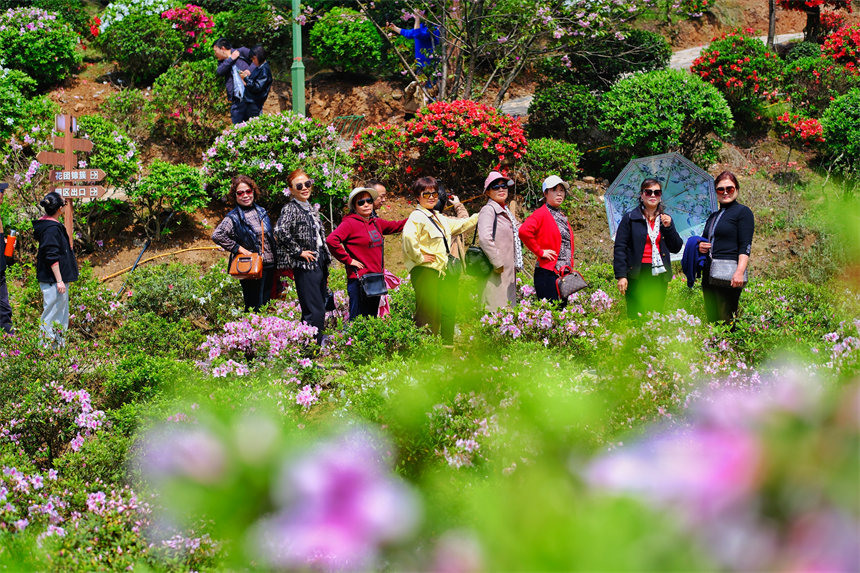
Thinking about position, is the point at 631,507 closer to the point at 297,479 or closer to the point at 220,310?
the point at 297,479

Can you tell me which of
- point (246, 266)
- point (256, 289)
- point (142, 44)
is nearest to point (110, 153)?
point (256, 289)

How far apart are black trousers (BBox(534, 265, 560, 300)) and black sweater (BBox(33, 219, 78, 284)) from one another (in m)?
3.77

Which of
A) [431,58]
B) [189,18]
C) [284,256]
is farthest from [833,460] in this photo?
[189,18]

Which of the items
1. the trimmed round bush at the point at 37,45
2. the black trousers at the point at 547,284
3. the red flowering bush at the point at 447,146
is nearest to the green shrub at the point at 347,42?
the red flowering bush at the point at 447,146

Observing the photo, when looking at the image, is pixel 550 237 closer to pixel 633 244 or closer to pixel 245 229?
pixel 633 244

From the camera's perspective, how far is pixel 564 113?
11.0 metres

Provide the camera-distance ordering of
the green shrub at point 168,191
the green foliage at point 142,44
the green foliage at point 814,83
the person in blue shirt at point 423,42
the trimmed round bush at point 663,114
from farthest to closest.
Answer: the green foliage at point 142,44
the green foliage at point 814,83
the person in blue shirt at point 423,42
the trimmed round bush at point 663,114
the green shrub at point 168,191

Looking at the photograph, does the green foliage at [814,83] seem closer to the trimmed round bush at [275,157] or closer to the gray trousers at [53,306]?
the trimmed round bush at [275,157]

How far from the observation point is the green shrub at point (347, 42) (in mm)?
13609

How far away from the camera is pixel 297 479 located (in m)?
0.45

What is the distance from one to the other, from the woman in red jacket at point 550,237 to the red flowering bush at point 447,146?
4030mm

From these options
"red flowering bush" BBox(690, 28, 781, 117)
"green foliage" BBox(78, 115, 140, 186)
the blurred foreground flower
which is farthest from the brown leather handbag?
"red flowering bush" BBox(690, 28, 781, 117)

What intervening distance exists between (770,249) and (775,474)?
33.6 ft

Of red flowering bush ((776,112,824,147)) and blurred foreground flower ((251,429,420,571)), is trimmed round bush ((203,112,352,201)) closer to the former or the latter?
red flowering bush ((776,112,824,147))
